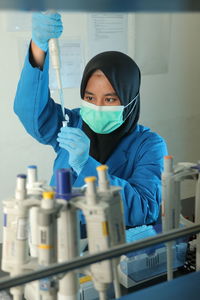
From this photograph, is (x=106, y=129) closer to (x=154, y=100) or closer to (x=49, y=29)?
(x=49, y=29)

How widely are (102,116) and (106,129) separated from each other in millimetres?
74

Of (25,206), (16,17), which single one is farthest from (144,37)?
(25,206)

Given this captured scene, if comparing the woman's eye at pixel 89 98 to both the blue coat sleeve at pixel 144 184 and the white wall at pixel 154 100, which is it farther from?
the white wall at pixel 154 100

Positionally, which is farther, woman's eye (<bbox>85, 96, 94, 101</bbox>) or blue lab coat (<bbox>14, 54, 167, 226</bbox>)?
woman's eye (<bbox>85, 96, 94, 101</bbox>)

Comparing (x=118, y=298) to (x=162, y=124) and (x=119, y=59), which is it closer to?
(x=119, y=59)

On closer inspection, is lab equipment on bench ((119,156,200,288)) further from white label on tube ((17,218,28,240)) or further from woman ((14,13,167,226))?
white label on tube ((17,218,28,240))

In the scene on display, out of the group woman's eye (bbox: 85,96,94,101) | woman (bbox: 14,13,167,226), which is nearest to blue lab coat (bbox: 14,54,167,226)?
woman (bbox: 14,13,167,226)

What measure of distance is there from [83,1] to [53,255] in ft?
1.44

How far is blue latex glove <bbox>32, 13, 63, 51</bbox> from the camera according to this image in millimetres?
1133

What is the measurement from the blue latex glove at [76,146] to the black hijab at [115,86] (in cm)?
20

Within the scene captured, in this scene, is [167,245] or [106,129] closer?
[167,245]

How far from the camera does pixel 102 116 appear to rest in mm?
1545

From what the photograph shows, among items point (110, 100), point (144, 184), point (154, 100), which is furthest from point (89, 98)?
point (154, 100)

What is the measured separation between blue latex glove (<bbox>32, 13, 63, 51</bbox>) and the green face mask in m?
0.38
